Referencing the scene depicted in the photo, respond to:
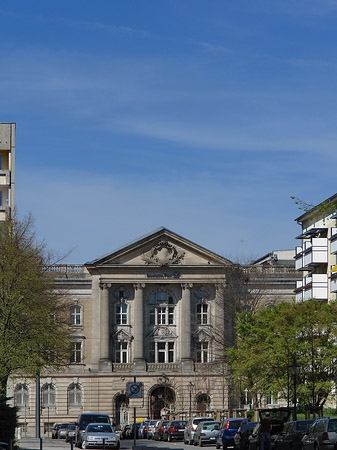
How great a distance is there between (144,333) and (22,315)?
59.3 metres

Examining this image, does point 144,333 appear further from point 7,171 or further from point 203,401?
point 7,171

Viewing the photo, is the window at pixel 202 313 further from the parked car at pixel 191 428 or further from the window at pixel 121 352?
the parked car at pixel 191 428

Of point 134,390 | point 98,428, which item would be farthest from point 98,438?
point 134,390

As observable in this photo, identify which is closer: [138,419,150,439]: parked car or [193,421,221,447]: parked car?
[193,421,221,447]: parked car

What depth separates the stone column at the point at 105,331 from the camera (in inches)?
4500

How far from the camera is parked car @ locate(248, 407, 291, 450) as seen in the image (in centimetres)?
5330

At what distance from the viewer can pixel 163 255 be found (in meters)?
115

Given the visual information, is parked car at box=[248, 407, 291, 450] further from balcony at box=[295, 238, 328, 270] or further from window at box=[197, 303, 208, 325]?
window at box=[197, 303, 208, 325]

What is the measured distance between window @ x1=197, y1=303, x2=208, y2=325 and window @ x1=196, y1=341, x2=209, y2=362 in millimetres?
2353

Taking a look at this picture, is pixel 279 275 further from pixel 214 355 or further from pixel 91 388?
pixel 91 388

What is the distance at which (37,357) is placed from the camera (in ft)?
187

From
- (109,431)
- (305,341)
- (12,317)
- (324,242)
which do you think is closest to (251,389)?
(305,341)

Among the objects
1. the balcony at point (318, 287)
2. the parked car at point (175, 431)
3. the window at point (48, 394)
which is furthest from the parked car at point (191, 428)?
the window at point (48, 394)

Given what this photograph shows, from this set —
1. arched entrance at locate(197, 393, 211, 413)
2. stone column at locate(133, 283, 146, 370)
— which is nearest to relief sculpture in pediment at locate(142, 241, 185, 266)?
stone column at locate(133, 283, 146, 370)
